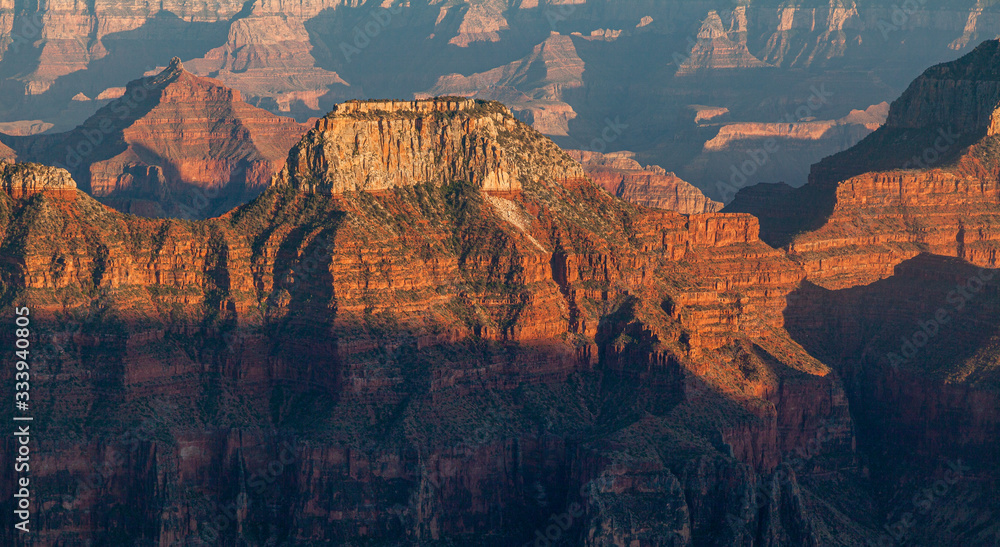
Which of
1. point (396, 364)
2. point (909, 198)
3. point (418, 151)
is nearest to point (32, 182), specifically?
point (396, 364)

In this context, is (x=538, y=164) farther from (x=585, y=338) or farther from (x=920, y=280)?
(x=920, y=280)

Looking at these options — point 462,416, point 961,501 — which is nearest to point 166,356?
point 462,416

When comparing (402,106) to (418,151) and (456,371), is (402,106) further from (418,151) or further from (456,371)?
(456,371)

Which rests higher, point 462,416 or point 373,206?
point 373,206

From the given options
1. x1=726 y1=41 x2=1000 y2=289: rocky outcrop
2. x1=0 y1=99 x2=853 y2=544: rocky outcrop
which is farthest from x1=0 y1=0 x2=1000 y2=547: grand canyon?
x1=726 y1=41 x2=1000 y2=289: rocky outcrop

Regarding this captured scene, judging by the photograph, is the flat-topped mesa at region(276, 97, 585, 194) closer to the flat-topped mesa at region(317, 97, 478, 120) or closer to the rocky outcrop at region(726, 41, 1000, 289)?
the flat-topped mesa at region(317, 97, 478, 120)
